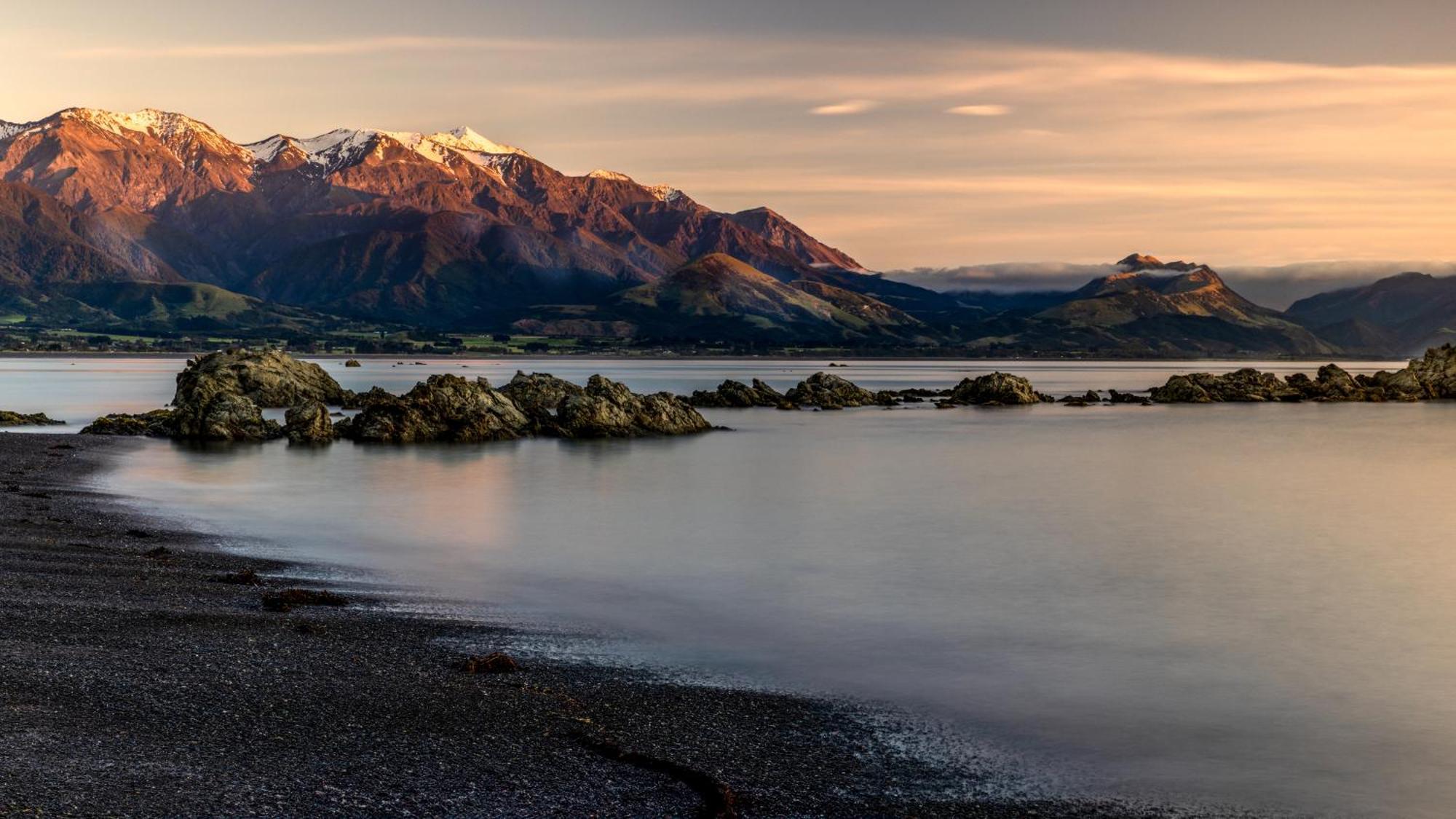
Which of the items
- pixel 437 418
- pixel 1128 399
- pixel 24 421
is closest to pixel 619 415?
pixel 437 418

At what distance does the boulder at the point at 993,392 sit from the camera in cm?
10688

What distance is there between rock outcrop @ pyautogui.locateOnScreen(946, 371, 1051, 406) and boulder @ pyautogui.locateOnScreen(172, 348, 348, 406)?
52.7 m

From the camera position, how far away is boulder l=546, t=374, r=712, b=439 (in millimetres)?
66062

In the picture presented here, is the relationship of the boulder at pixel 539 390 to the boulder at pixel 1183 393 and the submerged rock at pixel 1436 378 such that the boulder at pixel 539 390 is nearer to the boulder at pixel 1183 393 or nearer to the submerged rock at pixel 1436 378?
the boulder at pixel 1183 393

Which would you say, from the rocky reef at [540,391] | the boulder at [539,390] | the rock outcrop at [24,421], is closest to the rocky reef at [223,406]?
the rock outcrop at [24,421]

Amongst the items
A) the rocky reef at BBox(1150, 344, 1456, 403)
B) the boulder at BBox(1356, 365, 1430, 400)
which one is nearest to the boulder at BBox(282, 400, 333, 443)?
the rocky reef at BBox(1150, 344, 1456, 403)

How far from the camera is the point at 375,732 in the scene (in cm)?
1323

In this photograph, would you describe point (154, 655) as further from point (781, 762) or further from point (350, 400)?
point (350, 400)

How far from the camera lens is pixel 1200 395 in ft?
372

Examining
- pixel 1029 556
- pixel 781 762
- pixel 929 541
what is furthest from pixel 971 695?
pixel 929 541

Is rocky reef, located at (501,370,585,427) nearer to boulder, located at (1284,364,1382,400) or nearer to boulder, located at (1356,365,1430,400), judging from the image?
boulder, located at (1284,364,1382,400)

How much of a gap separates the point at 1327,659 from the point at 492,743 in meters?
13.7

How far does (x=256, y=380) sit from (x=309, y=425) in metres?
25.4

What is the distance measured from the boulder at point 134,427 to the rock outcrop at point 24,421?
4.00 meters
